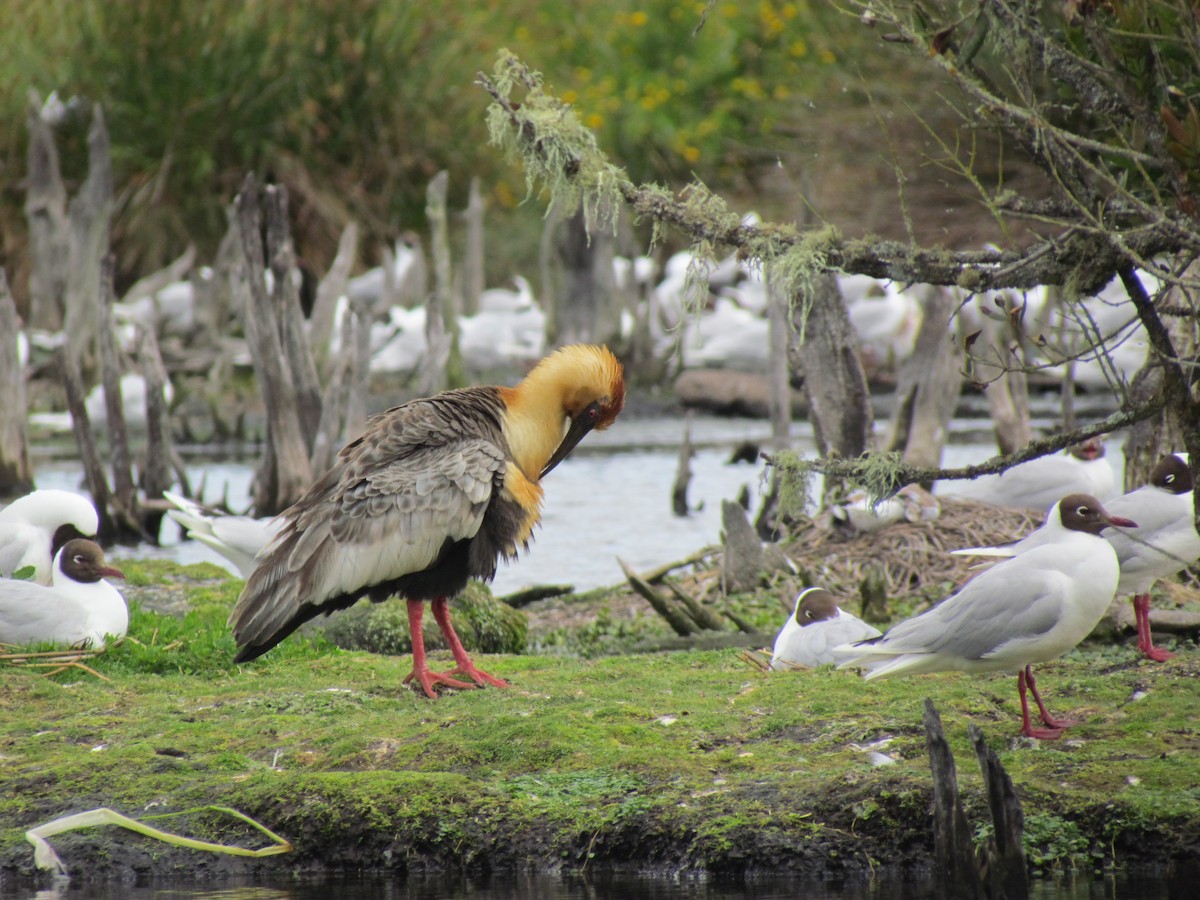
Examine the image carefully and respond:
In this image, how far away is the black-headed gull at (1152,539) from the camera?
6773mm

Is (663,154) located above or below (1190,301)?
above

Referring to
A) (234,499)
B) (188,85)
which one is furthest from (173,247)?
(234,499)

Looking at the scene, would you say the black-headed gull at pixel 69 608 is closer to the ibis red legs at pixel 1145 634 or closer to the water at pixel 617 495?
the water at pixel 617 495

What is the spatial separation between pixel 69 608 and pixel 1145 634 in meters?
4.62

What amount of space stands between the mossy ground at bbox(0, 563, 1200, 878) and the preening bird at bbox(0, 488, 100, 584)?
1.57 metres

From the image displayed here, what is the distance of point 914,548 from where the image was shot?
31.1ft

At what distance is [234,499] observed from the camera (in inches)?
597

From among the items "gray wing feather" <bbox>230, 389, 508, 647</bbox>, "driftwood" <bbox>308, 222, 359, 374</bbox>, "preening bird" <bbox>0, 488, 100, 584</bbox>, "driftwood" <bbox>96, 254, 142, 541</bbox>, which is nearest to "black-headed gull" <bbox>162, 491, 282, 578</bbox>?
"preening bird" <bbox>0, 488, 100, 584</bbox>

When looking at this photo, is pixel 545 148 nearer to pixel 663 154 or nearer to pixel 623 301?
pixel 623 301

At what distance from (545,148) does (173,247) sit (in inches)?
742

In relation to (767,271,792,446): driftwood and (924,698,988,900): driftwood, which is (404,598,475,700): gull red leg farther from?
(767,271,792,446): driftwood

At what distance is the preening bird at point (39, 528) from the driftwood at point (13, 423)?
469 centimetres

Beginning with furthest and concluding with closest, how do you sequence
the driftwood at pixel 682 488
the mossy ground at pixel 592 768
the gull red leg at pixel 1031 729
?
the driftwood at pixel 682 488
the gull red leg at pixel 1031 729
the mossy ground at pixel 592 768

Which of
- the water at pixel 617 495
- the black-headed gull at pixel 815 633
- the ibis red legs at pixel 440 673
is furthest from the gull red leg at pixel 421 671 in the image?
the water at pixel 617 495
